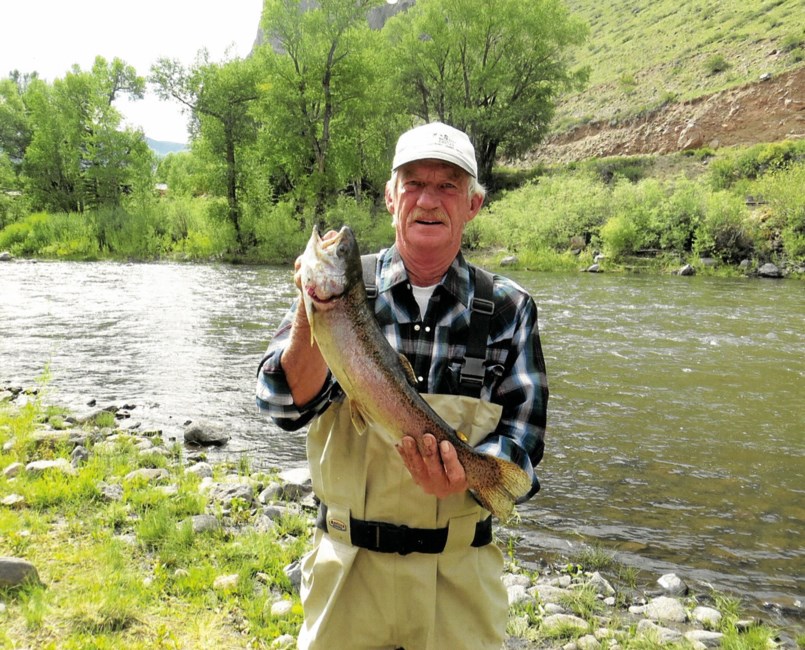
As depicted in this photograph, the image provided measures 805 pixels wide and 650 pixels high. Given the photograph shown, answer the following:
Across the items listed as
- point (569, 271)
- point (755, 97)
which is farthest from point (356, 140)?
point (755, 97)

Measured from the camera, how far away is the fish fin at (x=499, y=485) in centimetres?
202

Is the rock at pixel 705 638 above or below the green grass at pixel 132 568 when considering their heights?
below

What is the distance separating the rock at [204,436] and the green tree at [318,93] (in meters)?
24.9

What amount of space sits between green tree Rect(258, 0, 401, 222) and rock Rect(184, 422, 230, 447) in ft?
81.8

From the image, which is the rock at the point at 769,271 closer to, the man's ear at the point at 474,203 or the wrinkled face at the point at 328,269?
the man's ear at the point at 474,203

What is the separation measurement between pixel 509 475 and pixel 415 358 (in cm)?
55

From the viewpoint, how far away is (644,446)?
702cm

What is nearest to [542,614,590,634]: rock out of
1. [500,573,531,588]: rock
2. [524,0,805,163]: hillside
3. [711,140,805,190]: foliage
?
[500,573,531,588]: rock

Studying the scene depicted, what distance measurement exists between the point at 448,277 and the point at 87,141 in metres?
40.8

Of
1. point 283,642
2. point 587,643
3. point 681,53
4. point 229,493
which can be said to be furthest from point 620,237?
point 681,53

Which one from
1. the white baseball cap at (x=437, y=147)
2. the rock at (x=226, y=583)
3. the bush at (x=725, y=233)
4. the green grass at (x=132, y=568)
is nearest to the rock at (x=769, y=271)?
the bush at (x=725, y=233)

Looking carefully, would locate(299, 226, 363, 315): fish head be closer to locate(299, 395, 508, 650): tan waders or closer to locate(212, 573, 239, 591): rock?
locate(299, 395, 508, 650): tan waders

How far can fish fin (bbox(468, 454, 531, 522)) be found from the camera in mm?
2020

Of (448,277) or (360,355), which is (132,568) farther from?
(448,277)
